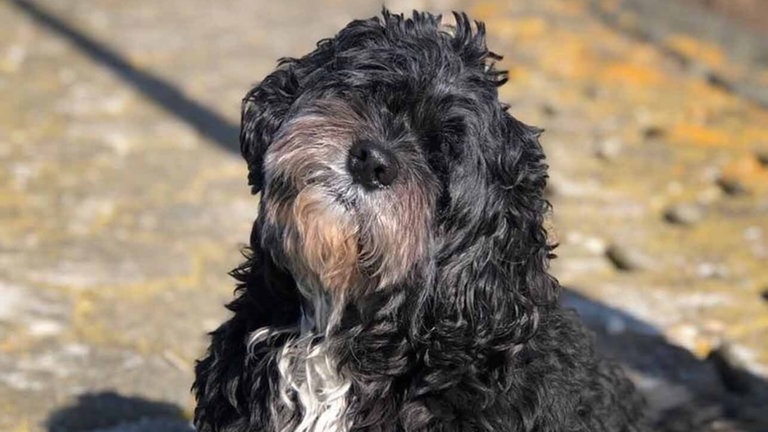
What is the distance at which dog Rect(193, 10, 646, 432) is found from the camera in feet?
10.3

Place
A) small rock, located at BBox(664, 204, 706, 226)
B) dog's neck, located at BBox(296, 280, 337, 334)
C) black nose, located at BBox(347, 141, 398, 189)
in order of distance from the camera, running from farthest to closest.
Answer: small rock, located at BBox(664, 204, 706, 226) → dog's neck, located at BBox(296, 280, 337, 334) → black nose, located at BBox(347, 141, 398, 189)

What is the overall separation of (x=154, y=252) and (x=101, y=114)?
82.6 inches

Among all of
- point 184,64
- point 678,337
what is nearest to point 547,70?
point 184,64

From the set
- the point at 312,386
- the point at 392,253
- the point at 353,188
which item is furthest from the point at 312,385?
the point at 353,188

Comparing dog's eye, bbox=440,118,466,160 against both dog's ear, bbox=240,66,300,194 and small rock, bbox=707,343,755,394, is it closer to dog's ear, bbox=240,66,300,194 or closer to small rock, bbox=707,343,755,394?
dog's ear, bbox=240,66,300,194

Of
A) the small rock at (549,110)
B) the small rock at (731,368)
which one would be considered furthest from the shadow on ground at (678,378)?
the small rock at (549,110)

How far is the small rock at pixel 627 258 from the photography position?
6285 millimetres

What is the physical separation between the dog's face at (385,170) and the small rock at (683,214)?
378 cm

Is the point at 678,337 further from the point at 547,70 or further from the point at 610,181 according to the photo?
the point at 547,70

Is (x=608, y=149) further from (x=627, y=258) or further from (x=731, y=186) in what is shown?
(x=627, y=258)

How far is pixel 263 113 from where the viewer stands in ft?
11.0

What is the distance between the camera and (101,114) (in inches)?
307

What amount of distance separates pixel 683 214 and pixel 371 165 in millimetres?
4135

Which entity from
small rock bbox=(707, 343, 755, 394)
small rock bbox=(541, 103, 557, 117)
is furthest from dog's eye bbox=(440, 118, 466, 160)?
small rock bbox=(541, 103, 557, 117)
